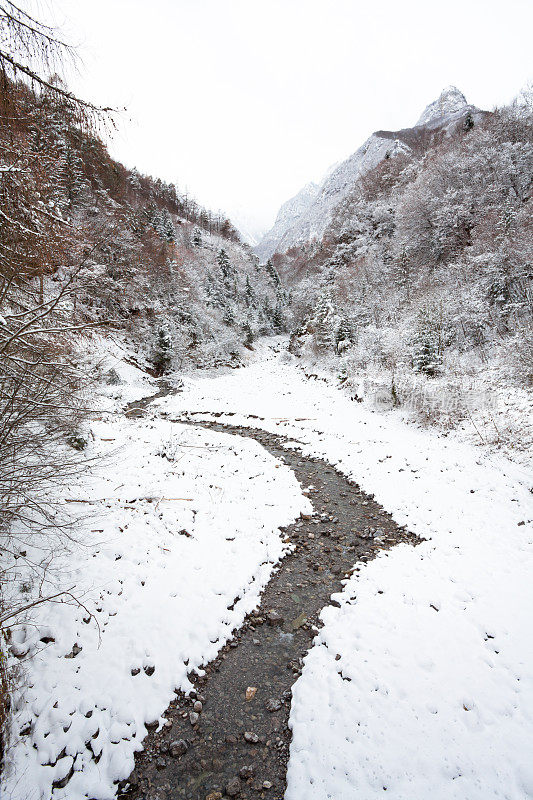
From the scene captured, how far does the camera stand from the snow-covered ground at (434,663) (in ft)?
8.96

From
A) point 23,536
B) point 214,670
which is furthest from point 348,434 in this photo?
point 23,536

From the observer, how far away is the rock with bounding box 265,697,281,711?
11.5 ft

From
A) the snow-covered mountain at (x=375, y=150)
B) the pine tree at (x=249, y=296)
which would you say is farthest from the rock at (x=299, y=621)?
the snow-covered mountain at (x=375, y=150)

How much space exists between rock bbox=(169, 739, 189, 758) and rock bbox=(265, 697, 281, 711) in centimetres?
93

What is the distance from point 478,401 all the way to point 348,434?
184 inches

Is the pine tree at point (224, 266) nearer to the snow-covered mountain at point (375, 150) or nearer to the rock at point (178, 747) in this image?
the snow-covered mountain at point (375, 150)

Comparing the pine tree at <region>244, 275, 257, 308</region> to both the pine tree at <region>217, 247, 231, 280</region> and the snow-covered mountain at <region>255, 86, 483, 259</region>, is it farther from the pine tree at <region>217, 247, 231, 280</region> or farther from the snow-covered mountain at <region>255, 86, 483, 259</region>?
the snow-covered mountain at <region>255, 86, 483, 259</region>

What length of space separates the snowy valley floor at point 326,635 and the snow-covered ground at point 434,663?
2cm

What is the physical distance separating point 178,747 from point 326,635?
6.94ft

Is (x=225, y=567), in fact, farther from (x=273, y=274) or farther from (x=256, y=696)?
(x=273, y=274)

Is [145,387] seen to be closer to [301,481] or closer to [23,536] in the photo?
[301,481]

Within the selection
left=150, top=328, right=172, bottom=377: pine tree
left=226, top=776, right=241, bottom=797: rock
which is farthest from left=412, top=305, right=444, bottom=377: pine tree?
left=150, top=328, right=172, bottom=377: pine tree

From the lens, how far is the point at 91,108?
2.54m

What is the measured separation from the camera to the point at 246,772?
293 cm
